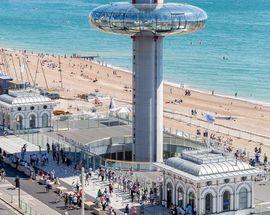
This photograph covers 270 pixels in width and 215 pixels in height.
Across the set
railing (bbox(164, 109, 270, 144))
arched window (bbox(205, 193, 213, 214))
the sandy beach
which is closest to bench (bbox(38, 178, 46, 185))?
arched window (bbox(205, 193, 213, 214))

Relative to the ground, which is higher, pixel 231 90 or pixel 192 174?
pixel 192 174

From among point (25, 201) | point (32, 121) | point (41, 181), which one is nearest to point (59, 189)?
point (41, 181)

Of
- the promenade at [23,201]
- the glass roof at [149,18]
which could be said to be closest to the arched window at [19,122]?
the glass roof at [149,18]

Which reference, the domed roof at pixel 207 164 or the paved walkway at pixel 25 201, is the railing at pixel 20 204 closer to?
the paved walkway at pixel 25 201

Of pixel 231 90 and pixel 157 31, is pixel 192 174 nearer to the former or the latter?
pixel 157 31

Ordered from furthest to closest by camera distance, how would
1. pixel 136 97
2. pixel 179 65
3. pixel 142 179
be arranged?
1. pixel 179 65
2. pixel 136 97
3. pixel 142 179

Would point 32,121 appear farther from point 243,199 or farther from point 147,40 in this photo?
point 243,199

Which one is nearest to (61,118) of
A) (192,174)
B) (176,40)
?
(192,174)

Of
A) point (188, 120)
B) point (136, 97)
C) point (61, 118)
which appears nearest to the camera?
point (136, 97)
